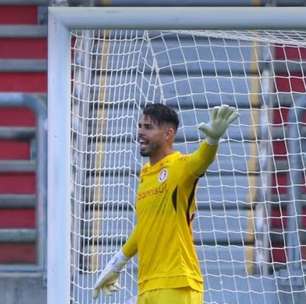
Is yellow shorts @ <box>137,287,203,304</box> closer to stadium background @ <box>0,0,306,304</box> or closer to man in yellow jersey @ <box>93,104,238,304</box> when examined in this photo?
man in yellow jersey @ <box>93,104,238,304</box>

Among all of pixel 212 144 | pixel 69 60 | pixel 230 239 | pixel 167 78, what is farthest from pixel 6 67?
pixel 212 144

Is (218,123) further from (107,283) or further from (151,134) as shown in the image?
(107,283)

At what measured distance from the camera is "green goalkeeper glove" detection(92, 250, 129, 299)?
5.04 m

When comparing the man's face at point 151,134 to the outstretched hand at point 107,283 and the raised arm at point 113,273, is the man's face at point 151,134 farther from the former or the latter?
the outstretched hand at point 107,283

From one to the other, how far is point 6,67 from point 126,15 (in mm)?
2670

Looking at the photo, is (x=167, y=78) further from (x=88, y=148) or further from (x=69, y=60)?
(x=69, y=60)

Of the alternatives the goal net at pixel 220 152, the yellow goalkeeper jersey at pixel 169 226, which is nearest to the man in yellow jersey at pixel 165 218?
the yellow goalkeeper jersey at pixel 169 226

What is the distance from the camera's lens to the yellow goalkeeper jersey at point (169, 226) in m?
4.71

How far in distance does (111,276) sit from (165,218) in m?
0.42

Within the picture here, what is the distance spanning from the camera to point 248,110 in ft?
20.8

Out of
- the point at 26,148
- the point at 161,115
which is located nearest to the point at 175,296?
the point at 161,115

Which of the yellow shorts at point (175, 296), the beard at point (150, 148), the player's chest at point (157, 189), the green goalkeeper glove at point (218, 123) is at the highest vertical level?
the beard at point (150, 148)

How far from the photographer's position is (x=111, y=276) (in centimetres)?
505

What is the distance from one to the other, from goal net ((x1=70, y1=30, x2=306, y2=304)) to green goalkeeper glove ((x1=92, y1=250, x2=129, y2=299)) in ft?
0.67
